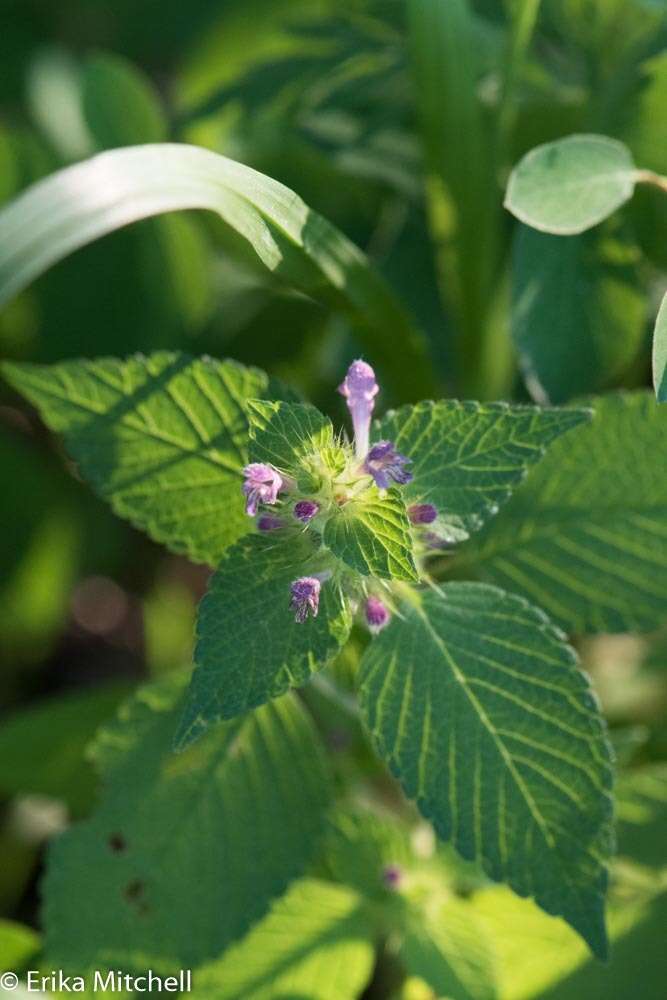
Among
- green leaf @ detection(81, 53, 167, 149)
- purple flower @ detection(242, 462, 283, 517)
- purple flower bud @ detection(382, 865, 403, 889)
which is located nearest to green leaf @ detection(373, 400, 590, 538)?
purple flower @ detection(242, 462, 283, 517)

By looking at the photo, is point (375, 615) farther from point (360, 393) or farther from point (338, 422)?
point (338, 422)

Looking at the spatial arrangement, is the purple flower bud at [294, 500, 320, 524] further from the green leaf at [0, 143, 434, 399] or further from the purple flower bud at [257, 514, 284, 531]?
the green leaf at [0, 143, 434, 399]

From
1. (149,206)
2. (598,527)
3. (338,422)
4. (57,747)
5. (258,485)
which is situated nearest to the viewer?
(258,485)

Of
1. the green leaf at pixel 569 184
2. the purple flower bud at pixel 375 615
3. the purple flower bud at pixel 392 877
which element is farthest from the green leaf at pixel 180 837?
the green leaf at pixel 569 184

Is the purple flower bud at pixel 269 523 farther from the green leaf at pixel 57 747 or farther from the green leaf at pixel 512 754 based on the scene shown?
the green leaf at pixel 57 747

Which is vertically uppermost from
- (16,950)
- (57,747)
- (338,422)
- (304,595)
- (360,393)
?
(338,422)

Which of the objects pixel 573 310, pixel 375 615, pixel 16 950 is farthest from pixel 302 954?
pixel 573 310

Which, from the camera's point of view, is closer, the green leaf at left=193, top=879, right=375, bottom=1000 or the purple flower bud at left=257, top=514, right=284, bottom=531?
the purple flower bud at left=257, top=514, right=284, bottom=531
